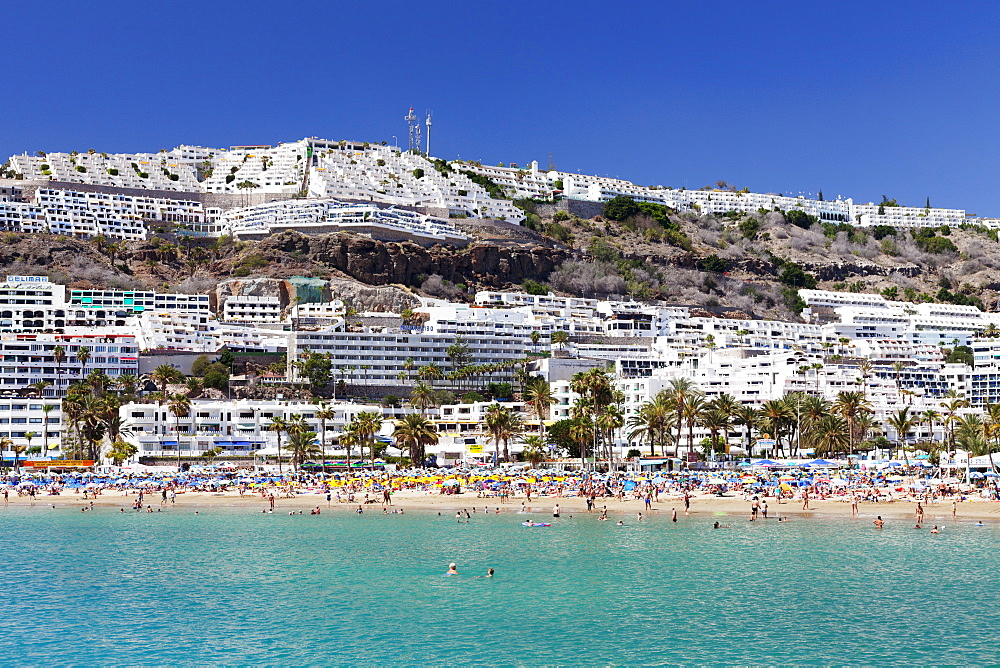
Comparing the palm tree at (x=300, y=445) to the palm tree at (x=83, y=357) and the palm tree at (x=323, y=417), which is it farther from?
the palm tree at (x=83, y=357)

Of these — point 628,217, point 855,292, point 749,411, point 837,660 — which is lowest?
point 837,660

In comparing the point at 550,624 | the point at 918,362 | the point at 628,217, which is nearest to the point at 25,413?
the point at 550,624

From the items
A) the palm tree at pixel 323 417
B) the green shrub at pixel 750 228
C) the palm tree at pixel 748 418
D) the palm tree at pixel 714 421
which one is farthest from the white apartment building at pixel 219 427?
the green shrub at pixel 750 228

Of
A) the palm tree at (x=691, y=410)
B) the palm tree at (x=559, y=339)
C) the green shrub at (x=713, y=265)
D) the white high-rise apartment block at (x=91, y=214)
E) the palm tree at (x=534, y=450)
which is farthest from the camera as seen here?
the green shrub at (x=713, y=265)

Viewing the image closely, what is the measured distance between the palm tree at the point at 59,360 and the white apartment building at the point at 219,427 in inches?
497

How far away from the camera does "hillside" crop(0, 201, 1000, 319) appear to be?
124m

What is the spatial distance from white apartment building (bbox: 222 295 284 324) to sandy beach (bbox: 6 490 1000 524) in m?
51.1

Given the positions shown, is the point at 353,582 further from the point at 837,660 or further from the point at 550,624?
the point at 837,660

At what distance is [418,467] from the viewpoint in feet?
231

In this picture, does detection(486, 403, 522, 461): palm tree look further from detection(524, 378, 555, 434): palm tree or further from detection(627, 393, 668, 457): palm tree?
detection(627, 393, 668, 457): palm tree

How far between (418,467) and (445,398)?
24.3 m

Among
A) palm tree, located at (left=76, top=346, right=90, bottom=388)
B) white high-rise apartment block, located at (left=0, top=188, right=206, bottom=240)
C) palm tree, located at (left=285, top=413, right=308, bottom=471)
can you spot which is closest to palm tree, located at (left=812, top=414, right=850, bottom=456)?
palm tree, located at (left=285, top=413, right=308, bottom=471)

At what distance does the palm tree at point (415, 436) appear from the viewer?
67625 mm

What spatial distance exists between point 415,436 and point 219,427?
18.2 meters
